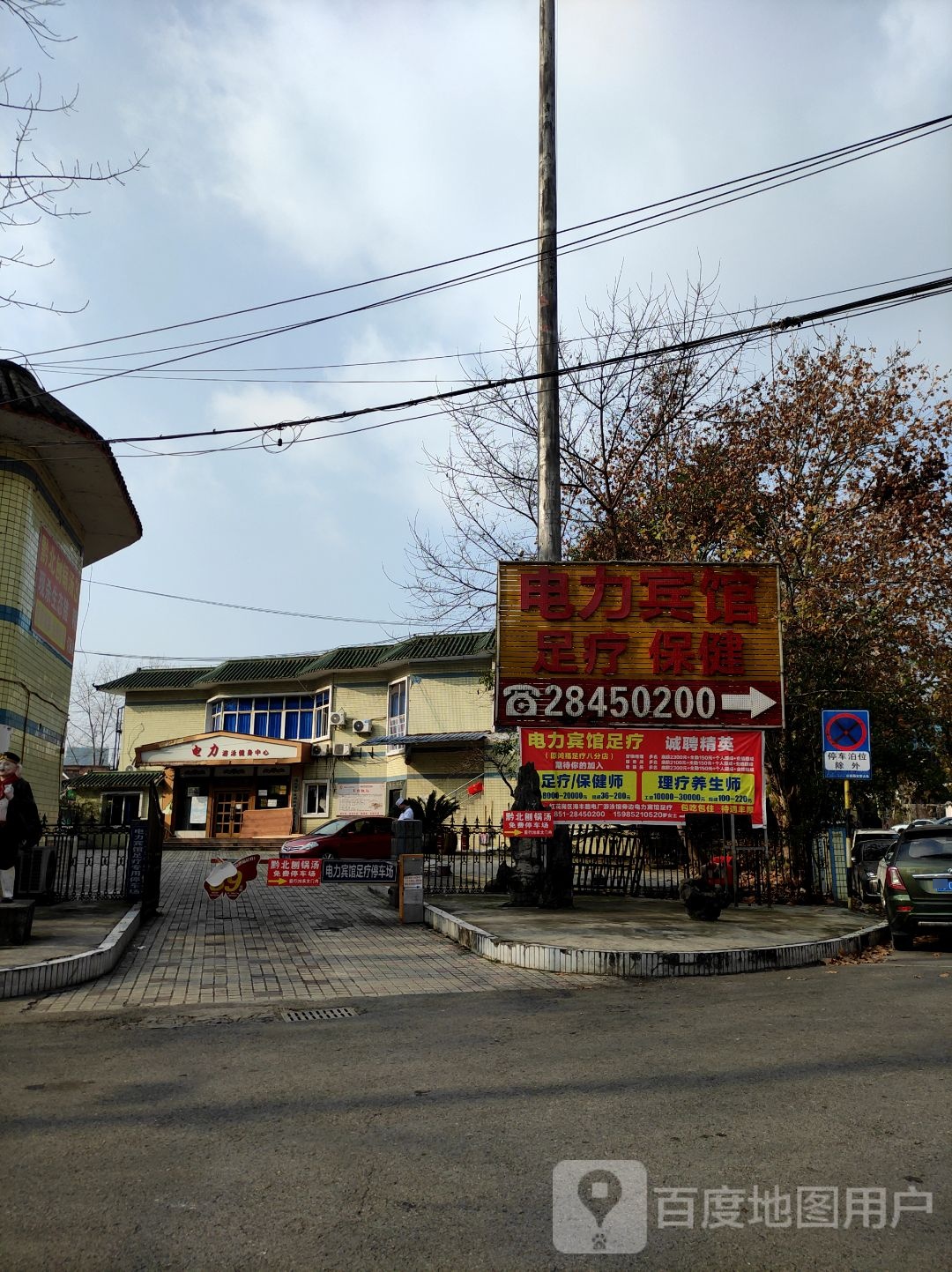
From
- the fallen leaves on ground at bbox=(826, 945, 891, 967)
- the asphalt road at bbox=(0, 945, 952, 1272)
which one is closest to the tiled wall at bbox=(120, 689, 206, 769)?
the fallen leaves on ground at bbox=(826, 945, 891, 967)

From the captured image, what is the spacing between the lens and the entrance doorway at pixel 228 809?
41562 millimetres

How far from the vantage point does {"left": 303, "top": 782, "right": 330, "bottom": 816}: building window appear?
4050cm

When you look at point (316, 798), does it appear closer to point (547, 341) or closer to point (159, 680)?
point (159, 680)

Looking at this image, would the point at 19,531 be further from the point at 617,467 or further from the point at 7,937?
the point at 617,467

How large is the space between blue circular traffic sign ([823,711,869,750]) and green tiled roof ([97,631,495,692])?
19.6 metres

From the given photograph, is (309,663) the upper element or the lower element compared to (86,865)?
upper

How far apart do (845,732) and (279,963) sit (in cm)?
935

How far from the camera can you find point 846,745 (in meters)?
15.3

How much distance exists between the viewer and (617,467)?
21562 millimetres

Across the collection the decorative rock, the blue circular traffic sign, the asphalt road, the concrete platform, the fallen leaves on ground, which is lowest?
the fallen leaves on ground

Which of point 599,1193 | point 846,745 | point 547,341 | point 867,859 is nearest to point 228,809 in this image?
point 867,859

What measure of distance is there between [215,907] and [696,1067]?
11358 millimetres

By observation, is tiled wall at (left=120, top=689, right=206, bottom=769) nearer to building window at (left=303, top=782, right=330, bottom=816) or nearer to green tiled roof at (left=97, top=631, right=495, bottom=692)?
green tiled roof at (left=97, top=631, right=495, bottom=692)

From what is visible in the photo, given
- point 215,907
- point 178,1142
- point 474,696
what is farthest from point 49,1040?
point 474,696
